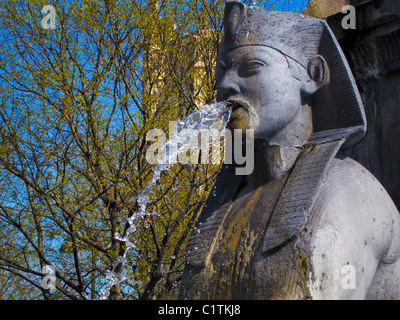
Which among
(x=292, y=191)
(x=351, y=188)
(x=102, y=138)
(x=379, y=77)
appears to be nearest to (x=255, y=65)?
(x=292, y=191)

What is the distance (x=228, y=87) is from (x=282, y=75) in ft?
0.98

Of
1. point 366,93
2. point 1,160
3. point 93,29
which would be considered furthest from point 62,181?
point 366,93

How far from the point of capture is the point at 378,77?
346cm

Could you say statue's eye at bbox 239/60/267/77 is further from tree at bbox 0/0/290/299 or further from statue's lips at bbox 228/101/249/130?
tree at bbox 0/0/290/299

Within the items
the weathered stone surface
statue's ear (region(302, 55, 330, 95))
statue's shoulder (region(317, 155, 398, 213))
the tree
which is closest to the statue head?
statue's ear (region(302, 55, 330, 95))

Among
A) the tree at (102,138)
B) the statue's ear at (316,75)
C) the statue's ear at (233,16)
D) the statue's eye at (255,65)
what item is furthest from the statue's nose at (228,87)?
the tree at (102,138)

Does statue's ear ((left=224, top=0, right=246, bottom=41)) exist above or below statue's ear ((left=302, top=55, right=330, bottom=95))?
above

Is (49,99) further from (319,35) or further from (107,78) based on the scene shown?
(319,35)

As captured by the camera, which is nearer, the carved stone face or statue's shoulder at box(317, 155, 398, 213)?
statue's shoulder at box(317, 155, 398, 213)

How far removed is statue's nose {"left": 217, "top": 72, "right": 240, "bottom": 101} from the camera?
3031mm

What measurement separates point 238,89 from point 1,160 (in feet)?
28.5

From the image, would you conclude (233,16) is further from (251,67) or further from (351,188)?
(351,188)

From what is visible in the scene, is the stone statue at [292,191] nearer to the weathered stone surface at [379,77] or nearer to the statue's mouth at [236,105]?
the statue's mouth at [236,105]

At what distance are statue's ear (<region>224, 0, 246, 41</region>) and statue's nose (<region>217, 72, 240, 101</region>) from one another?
237 millimetres
